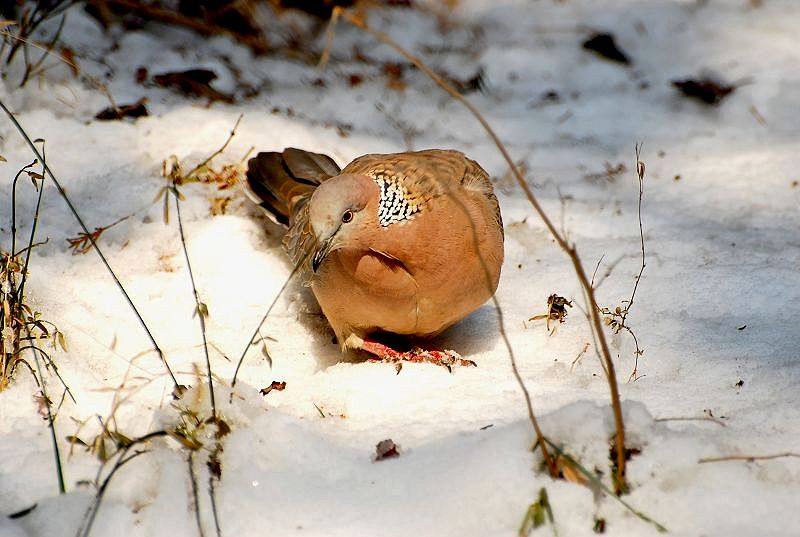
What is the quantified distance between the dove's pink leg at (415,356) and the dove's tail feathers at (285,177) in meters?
0.85

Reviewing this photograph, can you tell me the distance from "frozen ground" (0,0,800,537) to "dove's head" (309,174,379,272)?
48 cm

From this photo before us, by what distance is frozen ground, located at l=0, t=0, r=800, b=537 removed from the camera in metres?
2.26

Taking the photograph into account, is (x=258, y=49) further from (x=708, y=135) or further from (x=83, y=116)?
(x=708, y=135)

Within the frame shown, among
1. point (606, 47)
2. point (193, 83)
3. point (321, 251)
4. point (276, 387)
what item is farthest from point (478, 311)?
point (606, 47)

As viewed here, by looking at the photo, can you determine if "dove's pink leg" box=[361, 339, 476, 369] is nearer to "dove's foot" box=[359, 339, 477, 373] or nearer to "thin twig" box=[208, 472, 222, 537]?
"dove's foot" box=[359, 339, 477, 373]

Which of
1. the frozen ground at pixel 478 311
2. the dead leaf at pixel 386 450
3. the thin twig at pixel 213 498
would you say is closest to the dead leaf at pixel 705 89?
the frozen ground at pixel 478 311

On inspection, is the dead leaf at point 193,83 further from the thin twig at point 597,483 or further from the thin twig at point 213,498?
the thin twig at point 597,483

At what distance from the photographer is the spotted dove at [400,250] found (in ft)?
10.3

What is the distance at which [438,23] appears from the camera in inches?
253

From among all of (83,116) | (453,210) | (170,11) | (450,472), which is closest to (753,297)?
(453,210)

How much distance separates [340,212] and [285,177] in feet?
3.49

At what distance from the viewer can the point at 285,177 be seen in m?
4.08

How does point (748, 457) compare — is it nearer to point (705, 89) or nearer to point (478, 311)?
point (478, 311)

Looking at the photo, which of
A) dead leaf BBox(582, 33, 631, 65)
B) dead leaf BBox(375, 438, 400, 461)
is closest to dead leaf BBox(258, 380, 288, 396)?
dead leaf BBox(375, 438, 400, 461)
